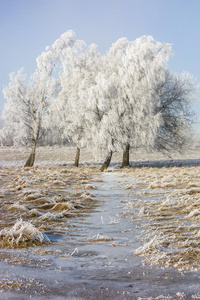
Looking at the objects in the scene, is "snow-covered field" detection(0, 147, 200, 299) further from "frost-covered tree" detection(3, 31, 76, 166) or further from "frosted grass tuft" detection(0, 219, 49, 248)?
"frost-covered tree" detection(3, 31, 76, 166)

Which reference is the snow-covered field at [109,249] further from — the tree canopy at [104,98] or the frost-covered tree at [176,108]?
the frost-covered tree at [176,108]

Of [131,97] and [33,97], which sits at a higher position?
[33,97]

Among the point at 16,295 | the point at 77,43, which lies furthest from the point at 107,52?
the point at 16,295

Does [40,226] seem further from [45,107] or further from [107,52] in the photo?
[107,52]

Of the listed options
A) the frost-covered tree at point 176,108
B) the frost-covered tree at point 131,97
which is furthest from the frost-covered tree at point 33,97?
the frost-covered tree at point 176,108

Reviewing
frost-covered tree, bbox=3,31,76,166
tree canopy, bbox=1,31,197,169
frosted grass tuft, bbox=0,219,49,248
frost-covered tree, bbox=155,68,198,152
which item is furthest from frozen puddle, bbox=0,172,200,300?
frost-covered tree, bbox=155,68,198,152

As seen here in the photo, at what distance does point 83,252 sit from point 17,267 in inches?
27.5

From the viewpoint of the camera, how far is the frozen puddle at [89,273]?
167cm

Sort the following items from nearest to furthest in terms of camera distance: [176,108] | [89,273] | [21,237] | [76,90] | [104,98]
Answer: [89,273]
[21,237]
[104,98]
[76,90]
[176,108]

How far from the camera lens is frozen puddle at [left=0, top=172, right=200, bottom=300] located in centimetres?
167

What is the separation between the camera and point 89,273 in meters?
2.08

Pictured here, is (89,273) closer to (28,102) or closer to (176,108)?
(28,102)

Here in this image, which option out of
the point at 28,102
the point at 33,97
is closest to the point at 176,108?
the point at 33,97

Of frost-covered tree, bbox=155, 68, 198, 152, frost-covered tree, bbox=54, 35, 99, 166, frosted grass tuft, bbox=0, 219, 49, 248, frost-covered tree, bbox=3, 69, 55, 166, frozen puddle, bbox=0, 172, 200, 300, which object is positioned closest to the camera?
frozen puddle, bbox=0, 172, 200, 300
